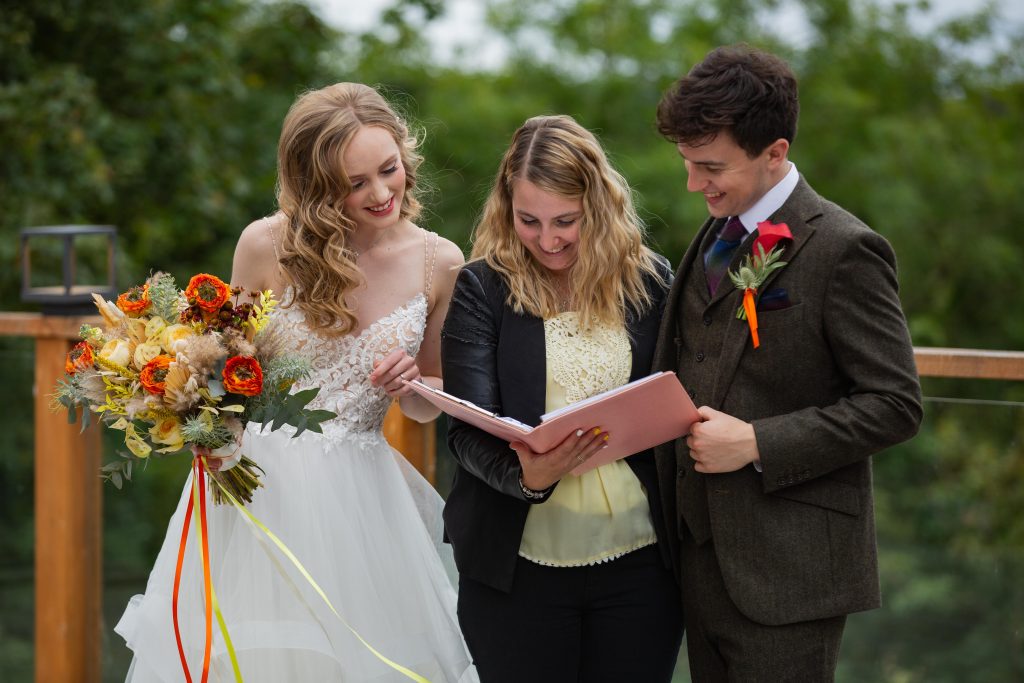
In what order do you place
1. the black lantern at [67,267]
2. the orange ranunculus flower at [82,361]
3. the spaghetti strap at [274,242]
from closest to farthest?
1. the orange ranunculus flower at [82,361]
2. the spaghetti strap at [274,242]
3. the black lantern at [67,267]

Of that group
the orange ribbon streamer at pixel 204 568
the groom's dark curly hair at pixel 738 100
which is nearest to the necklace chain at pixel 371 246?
the orange ribbon streamer at pixel 204 568

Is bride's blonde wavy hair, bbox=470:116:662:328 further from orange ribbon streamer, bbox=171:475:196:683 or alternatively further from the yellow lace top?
orange ribbon streamer, bbox=171:475:196:683

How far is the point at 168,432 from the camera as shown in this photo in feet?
Result: 8.30

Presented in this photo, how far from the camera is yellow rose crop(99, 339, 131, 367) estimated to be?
251cm

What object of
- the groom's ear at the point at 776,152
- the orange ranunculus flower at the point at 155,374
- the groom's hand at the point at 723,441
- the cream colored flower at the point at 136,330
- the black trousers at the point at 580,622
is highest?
the groom's ear at the point at 776,152

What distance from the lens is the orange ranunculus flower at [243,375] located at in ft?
8.01

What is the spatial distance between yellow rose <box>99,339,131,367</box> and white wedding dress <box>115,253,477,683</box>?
0.51 metres

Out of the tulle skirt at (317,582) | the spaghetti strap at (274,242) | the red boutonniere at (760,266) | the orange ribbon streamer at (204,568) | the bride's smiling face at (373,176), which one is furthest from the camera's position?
the spaghetti strap at (274,242)

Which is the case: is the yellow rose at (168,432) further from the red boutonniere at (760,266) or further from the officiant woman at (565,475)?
the red boutonniere at (760,266)

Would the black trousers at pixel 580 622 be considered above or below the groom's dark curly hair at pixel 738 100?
below

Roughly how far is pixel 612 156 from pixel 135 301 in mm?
2183

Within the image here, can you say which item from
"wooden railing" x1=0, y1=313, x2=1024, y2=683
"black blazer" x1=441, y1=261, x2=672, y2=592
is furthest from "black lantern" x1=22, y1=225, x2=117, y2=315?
"black blazer" x1=441, y1=261, x2=672, y2=592

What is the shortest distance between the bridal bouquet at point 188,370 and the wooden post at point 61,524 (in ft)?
4.95

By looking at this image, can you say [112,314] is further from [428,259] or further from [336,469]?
[428,259]
